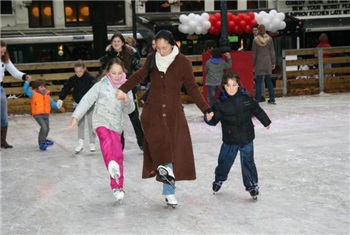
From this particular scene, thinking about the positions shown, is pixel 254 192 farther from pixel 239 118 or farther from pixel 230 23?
pixel 230 23

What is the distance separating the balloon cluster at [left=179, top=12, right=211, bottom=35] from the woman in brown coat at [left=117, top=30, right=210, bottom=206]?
598 inches

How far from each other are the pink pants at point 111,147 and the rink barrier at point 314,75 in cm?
1043

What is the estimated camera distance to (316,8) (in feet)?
96.8

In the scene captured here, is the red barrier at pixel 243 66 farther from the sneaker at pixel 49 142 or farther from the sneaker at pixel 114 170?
the sneaker at pixel 114 170

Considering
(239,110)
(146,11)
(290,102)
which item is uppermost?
(146,11)

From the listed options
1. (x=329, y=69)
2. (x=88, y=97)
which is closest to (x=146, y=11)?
(x=329, y=69)

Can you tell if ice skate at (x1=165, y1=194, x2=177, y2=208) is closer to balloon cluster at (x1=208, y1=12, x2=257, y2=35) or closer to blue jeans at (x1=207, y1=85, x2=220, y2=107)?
blue jeans at (x1=207, y1=85, x2=220, y2=107)

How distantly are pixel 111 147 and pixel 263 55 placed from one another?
28.2 feet

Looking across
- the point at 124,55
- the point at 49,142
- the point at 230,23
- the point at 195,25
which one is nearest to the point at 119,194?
the point at 124,55

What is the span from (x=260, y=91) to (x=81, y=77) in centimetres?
622

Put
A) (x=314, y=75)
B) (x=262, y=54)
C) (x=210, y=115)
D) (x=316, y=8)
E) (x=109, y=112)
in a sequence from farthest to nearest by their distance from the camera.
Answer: (x=316, y=8), (x=314, y=75), (x=262, y=54), (x=109, y=112), (x=210, y=115)

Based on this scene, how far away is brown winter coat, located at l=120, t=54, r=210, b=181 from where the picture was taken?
6078 mm

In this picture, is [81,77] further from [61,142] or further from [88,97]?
[88,97]

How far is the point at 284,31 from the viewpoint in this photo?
78.6 feet
